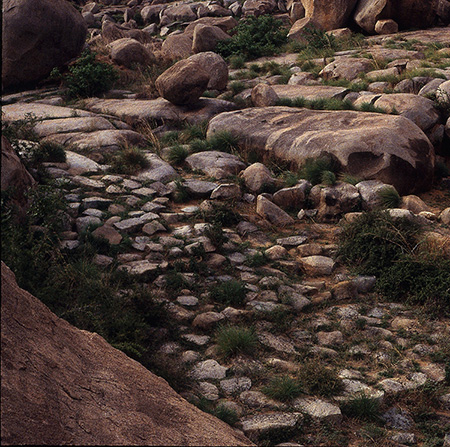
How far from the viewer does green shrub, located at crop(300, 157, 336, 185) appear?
8.72 m

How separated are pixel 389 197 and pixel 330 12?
513 inches

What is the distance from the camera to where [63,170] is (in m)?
8.65

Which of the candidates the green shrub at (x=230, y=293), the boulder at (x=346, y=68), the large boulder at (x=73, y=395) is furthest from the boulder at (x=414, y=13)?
the large boulder at (x=73, y=395)

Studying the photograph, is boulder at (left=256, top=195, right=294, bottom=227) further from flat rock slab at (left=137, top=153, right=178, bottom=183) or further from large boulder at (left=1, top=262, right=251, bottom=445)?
large boulder at (left=1, top=262, right=251, bottom=445)

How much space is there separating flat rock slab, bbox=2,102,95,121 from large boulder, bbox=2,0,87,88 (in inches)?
68.1

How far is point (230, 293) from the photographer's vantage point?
5.86 m

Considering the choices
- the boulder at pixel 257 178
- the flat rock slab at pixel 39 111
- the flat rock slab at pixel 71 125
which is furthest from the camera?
the flat rock slab at pixel 39 111

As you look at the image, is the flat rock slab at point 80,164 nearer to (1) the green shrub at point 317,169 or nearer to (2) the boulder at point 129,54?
(1) the green shrub at point 317,169

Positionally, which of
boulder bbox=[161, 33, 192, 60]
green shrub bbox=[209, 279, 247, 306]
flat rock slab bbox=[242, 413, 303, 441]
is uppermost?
boulder bbox=[161, 33, 192, 60]

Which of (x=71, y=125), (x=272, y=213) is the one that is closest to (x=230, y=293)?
(x=272, y=213)

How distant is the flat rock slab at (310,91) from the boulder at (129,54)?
443 centimetres

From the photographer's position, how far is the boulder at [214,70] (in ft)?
45.2

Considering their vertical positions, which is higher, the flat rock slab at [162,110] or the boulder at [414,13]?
the boulder at [414,13]

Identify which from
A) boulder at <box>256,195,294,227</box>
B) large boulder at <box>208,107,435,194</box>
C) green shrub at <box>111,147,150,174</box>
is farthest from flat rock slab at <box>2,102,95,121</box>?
boulder at <box>256,195,294,227</box>
